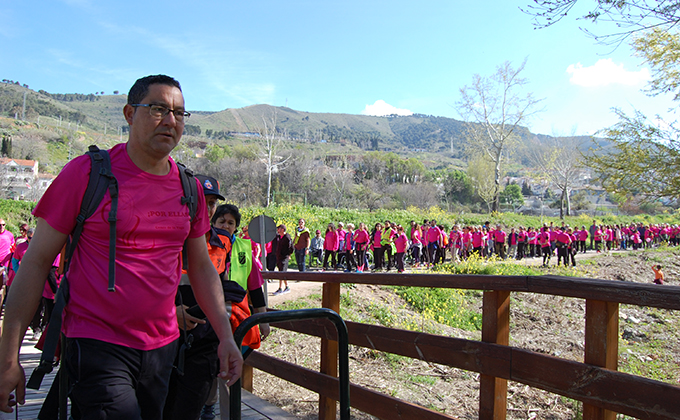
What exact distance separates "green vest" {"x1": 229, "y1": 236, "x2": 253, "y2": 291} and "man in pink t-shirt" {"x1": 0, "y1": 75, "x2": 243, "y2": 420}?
1305 millimetres

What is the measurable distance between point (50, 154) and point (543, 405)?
10017 centimetres

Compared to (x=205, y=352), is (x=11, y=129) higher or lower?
higher

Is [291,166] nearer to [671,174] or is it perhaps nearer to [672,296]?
[671,174]

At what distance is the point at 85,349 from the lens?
5.97ft

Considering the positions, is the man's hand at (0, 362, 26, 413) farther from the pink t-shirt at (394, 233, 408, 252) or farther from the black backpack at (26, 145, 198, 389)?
the pink t-shirt at (394, 233, 408, 252)

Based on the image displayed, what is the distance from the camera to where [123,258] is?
1.89m

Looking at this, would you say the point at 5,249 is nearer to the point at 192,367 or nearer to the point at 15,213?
the point at 192,367

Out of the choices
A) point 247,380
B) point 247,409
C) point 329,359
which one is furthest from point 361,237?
point 329,359

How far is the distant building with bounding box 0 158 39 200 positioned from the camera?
46409mm

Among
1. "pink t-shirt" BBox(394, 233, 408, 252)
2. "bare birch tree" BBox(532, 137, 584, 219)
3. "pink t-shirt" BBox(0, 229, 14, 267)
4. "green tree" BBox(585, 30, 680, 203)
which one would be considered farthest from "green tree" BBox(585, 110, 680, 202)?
"bare birch tree" BBox(532, 137, 584, 219)

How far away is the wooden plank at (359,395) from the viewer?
10.0 feet

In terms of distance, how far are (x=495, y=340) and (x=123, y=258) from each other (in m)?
2.01

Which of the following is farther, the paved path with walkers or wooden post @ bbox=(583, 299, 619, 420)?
the paved path with walkers

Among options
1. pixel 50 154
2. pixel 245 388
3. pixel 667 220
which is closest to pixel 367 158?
pixel 667 220
